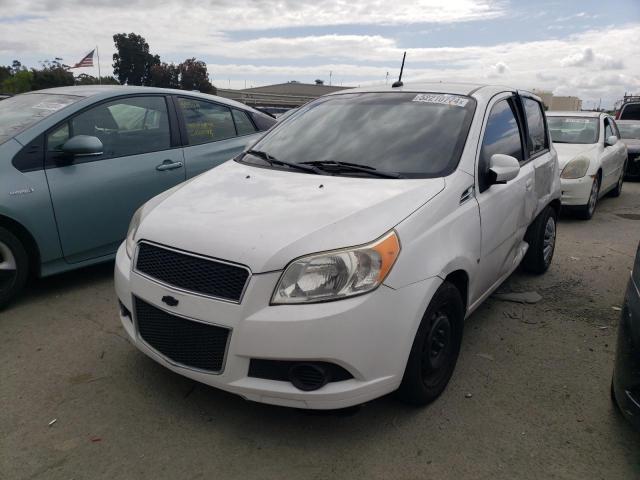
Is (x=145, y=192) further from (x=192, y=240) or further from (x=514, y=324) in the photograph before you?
(x=514, y=324)

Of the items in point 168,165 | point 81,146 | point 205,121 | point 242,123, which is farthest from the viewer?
point 242,123

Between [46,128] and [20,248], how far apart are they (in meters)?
0.95

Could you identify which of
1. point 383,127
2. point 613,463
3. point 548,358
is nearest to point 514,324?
point 548,358

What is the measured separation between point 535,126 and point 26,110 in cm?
440

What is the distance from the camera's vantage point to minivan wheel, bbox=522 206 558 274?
14.4 feet

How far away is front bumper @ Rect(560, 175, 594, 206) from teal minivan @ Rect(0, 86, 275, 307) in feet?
15.9

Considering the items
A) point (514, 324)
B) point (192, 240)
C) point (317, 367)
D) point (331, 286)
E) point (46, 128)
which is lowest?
point (514, 324)

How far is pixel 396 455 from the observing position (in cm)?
237

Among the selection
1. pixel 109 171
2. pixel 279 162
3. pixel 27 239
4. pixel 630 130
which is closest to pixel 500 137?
pixel 279 162

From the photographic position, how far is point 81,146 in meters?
3.91

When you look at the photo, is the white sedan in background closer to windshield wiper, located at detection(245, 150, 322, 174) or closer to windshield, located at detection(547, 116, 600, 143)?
windshield, located at detection(547, 116, 600, 143)

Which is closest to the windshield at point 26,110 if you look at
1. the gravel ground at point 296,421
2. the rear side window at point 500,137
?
the gravel ground at point 296,421

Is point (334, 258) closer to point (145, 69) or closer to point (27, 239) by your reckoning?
point (27, 239)

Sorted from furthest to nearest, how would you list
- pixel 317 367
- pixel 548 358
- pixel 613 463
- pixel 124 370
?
pixel 548 358
pixel 124 370
pixel 613 463
pixel 317 367
